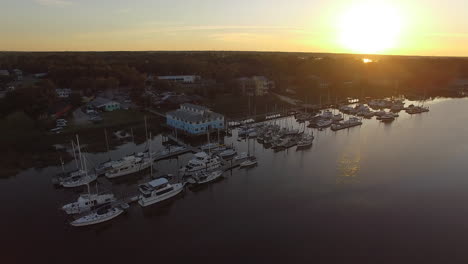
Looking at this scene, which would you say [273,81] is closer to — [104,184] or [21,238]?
[104,184]

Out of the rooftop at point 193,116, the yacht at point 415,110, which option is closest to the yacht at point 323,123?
the rooftop at point 193,116

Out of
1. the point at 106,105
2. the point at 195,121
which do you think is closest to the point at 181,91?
the point at 106,105

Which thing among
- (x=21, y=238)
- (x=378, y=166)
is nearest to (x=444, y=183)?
(x=378, y=166)

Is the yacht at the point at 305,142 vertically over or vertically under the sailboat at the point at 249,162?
over

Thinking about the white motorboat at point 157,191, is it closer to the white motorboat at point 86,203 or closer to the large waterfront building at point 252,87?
the white motorboat at point 86,203

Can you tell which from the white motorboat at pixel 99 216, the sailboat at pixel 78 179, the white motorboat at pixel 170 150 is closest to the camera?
the white motorboat at pixel 99 216
